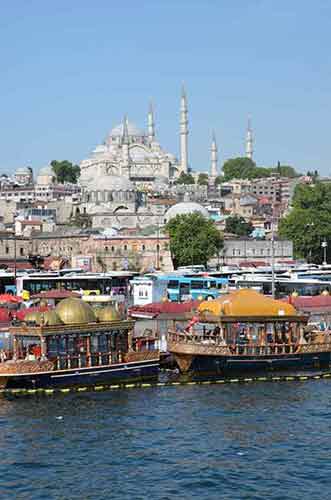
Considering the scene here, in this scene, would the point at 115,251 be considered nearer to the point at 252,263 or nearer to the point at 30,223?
the point at 252,263

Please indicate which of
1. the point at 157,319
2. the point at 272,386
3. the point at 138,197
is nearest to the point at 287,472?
the point at 272,386

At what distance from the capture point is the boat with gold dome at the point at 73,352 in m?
29.9

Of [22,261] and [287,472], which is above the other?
[22,261]

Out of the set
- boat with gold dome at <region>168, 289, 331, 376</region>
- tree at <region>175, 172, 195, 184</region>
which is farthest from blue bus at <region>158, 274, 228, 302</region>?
tree at <region>175, 172, 195, 184</region>

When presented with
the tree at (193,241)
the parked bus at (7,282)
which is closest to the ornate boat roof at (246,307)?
the parked bus at (7,282)

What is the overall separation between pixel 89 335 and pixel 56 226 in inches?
3453

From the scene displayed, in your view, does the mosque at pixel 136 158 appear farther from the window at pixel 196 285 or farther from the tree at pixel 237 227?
the window at pixel 196 285

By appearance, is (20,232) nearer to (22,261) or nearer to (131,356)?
(22,261)

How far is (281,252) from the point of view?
9650 cm

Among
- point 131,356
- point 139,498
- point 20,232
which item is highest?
point 20,232

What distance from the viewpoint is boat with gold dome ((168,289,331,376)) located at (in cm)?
3303

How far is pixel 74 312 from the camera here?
31469mm

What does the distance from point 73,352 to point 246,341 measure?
6244 millimetres

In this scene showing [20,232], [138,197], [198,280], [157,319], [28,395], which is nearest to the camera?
[28,395]
